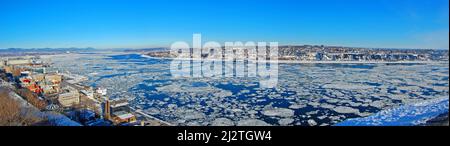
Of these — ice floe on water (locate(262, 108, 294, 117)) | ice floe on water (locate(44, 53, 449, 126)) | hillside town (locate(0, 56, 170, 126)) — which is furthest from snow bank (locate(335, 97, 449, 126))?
hillside town (locate(0, 56, 170, 126))

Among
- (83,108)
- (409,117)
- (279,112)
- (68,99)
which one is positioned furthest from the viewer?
(68,99)

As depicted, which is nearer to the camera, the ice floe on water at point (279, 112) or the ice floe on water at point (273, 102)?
the ice floe on water at point (273, 102)

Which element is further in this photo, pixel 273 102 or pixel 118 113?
pixel 273 102

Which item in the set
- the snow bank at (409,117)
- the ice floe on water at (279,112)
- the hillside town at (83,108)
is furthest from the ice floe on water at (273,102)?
the snow bank at (409,117)

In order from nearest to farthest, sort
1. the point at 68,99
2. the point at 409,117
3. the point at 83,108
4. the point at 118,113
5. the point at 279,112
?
the point at 409,117, the point at 118,113, the point at 279,112, the point at 83,108, the point at 68,99

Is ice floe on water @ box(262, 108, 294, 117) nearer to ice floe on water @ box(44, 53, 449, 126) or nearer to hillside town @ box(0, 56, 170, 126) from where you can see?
ice floe on water @ box(44, 53, 449, 126)

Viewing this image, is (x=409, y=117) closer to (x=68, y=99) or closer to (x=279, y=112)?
(x=279, y=112)

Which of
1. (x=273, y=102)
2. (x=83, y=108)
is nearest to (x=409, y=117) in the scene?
(x=273, y=102)

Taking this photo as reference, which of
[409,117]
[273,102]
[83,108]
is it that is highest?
[409,117]

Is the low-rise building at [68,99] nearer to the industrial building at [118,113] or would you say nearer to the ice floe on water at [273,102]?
the ice floe on water at [273,102]

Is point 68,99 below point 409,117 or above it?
below

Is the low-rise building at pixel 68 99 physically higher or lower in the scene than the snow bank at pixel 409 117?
lower
